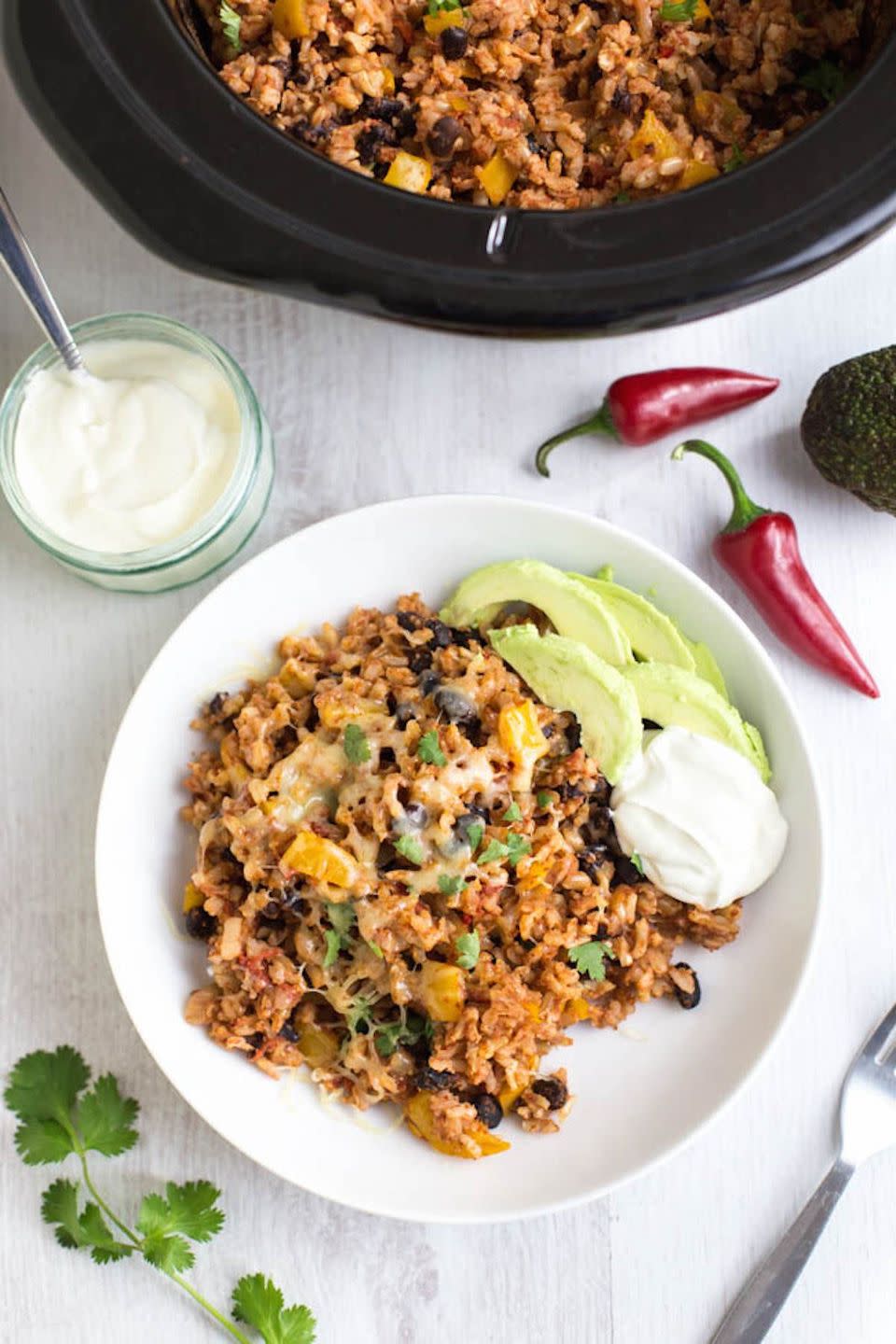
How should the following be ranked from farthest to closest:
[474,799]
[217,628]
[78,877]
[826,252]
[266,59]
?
[78,877], [217,628], [474,799], [266,59], [826,252]

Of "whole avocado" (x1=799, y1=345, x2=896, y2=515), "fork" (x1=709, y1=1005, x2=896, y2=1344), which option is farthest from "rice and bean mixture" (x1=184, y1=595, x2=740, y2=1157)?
"whole avocado" (x1=799, y1=345, x2=896, y2=515)

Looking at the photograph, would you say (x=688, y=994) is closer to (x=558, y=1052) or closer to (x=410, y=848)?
(x=558, y=1052)

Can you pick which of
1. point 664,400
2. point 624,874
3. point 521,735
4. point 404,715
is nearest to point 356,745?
point 404,715

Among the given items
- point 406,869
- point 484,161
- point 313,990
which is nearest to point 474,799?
point 406,869

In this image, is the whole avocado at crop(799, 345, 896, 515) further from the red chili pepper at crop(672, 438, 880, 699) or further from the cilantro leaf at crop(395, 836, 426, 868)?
the cilantro leaf at crop(395, 836, 426, 868)

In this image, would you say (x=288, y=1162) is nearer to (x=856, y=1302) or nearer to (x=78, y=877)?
(x=78, y=877)

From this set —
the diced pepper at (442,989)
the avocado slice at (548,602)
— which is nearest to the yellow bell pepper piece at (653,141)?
the avocado slice at (548,602)
